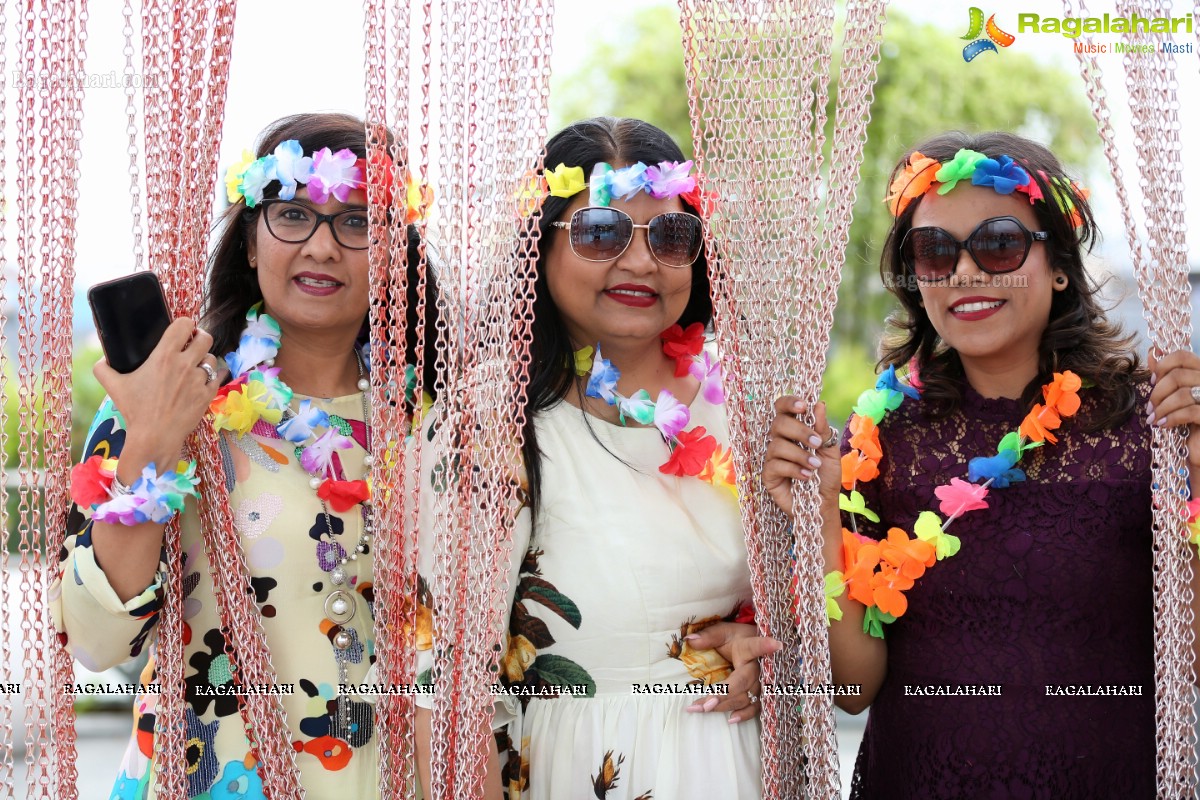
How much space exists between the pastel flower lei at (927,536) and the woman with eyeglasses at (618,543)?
0.68 feet

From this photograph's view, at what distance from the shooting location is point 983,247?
2084mm

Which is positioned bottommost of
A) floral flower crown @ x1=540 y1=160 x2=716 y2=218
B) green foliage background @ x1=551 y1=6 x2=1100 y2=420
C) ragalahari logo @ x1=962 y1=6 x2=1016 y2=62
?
floral flower crown @ x1=540 y1=160 x2=716 y2=218

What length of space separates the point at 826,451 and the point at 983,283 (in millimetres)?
471

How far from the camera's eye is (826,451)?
1.93 m

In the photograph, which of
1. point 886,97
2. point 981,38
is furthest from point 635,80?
point 981,38

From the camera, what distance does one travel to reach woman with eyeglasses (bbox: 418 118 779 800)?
1.97 m

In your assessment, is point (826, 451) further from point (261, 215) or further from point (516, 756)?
point (261, 215)

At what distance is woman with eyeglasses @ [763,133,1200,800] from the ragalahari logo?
3.03 feet

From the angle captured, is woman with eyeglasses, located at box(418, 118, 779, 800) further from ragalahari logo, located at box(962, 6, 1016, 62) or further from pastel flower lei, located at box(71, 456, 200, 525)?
ragalahari logo, located at box(962, 6, 1016, 62)

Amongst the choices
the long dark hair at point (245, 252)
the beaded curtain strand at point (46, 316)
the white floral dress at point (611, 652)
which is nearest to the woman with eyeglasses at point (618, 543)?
the white floral dress at point (611, 652)

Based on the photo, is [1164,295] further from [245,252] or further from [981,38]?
[981,38]

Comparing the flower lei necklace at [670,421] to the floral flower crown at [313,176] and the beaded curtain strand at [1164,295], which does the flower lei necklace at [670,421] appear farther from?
the beaded curtain strand at [1164,295]

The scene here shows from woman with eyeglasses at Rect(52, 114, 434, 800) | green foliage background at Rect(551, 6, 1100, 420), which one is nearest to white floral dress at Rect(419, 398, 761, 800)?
woman with eyeglasses at Rect(52, 114, 434, 800)

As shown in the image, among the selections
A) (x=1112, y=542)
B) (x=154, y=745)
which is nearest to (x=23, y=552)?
(x=154, y=745)
